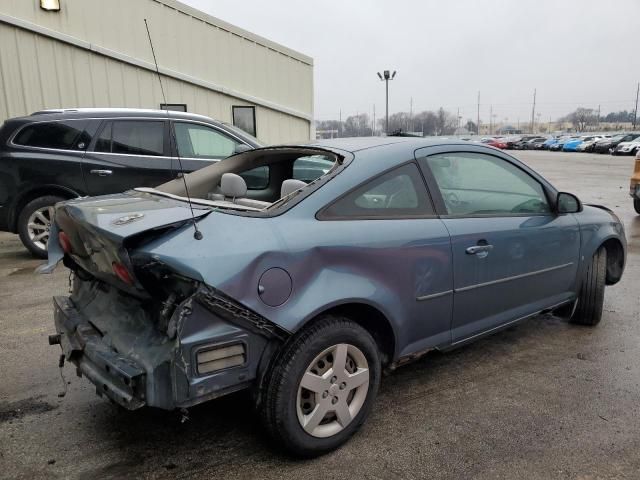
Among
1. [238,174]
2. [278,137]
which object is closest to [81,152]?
[238,174]

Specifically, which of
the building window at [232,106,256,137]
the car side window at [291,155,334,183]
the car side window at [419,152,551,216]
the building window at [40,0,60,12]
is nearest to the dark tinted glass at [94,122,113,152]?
the car side window at [291,155,334,183]

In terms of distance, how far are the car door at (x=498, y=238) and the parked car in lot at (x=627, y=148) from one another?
39.6 m

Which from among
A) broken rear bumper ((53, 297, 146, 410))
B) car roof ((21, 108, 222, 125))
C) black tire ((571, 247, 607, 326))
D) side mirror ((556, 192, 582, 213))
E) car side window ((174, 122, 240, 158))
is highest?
car roof ((21, 108, 222, 125))

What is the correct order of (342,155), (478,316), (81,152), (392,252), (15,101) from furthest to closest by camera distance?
(15,101) → (81,152) → (478,316) → (342,155) → (392,252)

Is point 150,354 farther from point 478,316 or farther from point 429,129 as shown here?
point 429,129

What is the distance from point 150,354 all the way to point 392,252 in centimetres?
128

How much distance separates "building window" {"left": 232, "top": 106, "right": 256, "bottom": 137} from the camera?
12.5 metres

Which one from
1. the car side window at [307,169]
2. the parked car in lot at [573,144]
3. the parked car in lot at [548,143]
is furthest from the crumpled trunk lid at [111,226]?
the parked car in lot at [548,143]

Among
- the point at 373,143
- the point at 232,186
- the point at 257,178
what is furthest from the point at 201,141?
the point at 373,143

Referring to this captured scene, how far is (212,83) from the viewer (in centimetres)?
1190

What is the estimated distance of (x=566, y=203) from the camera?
12.6 ft

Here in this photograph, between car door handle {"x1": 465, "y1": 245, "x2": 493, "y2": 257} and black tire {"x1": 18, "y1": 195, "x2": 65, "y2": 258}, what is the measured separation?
18.1 ft

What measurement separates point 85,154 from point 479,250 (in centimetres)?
535

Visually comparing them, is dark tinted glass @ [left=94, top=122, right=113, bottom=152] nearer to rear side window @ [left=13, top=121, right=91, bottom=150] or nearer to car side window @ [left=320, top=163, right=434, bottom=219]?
rear side window @ [left=13, top=121, right=91, bottom=150]
